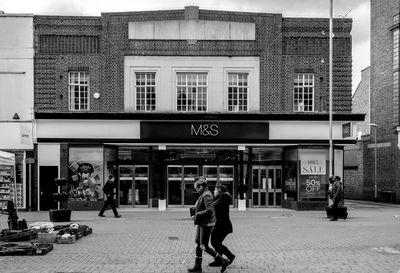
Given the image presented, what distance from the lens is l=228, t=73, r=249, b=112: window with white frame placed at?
3084cm

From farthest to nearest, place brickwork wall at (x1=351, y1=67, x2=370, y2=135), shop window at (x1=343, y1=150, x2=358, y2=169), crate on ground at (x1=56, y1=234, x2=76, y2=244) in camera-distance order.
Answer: shop window at (x1=343, y1=150, x2=358, y2=169)
brickwork wall at (x1=351, y1=67, x2=370, y2=135)
crate on ground at (x1=56, y1=234, x2=76, y2=244)

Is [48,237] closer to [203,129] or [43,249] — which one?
[43,249]

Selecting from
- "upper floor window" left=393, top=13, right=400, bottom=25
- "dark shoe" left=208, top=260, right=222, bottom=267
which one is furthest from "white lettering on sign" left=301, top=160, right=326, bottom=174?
Answer: "dark shoe" left=208, top=260, right=222, bottom=267

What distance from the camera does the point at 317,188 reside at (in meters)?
30.4

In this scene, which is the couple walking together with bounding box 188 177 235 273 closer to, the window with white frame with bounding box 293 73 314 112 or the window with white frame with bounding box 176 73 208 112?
the window with white frame with bounding box 176 73 208 112

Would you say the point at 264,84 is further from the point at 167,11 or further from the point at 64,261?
the point at 64,261

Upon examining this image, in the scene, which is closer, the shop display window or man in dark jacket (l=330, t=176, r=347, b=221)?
man in dark jacket (l=330, t=176, r=347, b=221)

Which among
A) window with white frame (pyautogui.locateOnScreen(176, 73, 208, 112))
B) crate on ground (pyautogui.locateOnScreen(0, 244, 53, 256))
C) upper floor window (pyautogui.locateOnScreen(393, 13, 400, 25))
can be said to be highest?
upper floor window (pyautogui.locateOnScreen(393, 13, 400, 25))

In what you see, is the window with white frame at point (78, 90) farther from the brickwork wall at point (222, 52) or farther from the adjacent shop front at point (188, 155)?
the adjacent shop front at point (188, 155)

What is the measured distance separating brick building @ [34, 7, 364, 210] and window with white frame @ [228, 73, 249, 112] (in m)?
0.05

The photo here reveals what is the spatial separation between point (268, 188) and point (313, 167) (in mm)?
2637

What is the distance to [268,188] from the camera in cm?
3164

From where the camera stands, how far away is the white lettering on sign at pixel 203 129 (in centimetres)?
3036

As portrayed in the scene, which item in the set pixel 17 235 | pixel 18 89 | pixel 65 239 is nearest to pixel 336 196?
pixel 65 239
